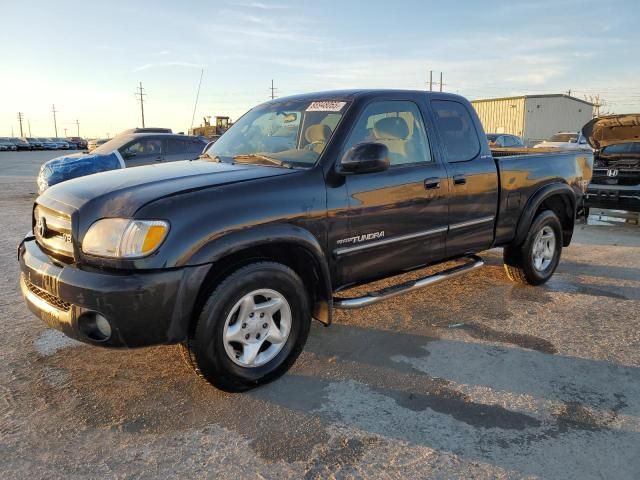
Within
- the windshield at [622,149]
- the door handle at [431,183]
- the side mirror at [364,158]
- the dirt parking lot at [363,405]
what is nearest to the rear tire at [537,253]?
the dirt parking lot at [363,405]

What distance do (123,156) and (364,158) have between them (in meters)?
7.94

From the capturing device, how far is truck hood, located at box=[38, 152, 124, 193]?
357 inches

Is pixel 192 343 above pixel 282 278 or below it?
below

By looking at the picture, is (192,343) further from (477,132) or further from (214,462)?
(477,132)

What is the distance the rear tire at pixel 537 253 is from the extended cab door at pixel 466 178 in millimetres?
617

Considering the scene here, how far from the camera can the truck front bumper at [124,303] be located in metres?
2.60

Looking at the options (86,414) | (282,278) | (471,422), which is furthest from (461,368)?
(86,414)

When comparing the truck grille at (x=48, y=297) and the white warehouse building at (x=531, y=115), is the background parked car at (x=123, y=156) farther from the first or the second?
the white warehouse building at (x=531, y=115)

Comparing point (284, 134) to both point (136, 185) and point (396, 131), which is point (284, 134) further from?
point (136, 185)

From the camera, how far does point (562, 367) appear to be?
11.5 ft

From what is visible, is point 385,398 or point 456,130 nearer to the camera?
point 385,398

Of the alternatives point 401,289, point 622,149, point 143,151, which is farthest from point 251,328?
point 622,149

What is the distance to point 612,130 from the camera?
9.98 meters

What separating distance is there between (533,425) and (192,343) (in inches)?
76.0
